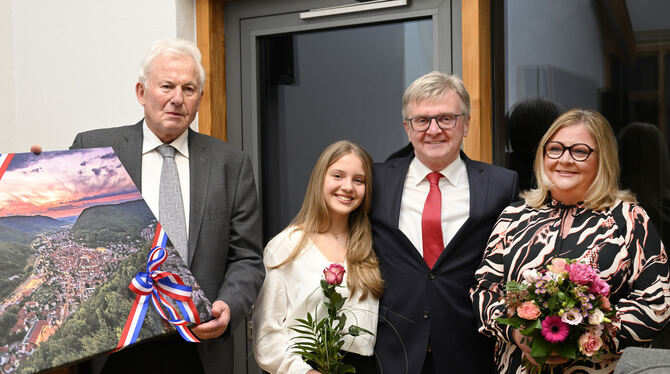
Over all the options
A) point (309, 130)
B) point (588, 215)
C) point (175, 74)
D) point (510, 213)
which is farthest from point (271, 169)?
point (588, 215)

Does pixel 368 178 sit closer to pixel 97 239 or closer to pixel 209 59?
pixel 97 239

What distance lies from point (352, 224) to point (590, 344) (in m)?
1.02

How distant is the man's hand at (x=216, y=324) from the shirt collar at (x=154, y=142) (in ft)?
1.86

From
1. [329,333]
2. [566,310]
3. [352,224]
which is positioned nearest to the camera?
[566,310]

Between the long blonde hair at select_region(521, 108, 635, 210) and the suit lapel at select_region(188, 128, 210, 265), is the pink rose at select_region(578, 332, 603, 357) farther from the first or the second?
the suit lapel at select_region(188, 128, 210, 265)

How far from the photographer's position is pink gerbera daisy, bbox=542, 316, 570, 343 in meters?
1.69

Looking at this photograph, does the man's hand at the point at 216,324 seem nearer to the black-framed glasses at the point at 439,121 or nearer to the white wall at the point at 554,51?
the black-framed glasses at the point at 439,121

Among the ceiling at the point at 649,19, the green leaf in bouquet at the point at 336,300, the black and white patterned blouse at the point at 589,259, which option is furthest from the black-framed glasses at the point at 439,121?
the ceiling at the point at 649,19

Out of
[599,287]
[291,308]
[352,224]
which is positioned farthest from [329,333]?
[599,287]

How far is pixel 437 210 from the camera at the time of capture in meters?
2.29

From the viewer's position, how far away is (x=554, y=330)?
68.2 inches

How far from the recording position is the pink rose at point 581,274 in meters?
1.70

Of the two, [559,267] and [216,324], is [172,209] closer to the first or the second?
[216,324]

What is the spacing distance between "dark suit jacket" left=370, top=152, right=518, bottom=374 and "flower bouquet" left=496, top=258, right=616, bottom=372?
447 millimetres
